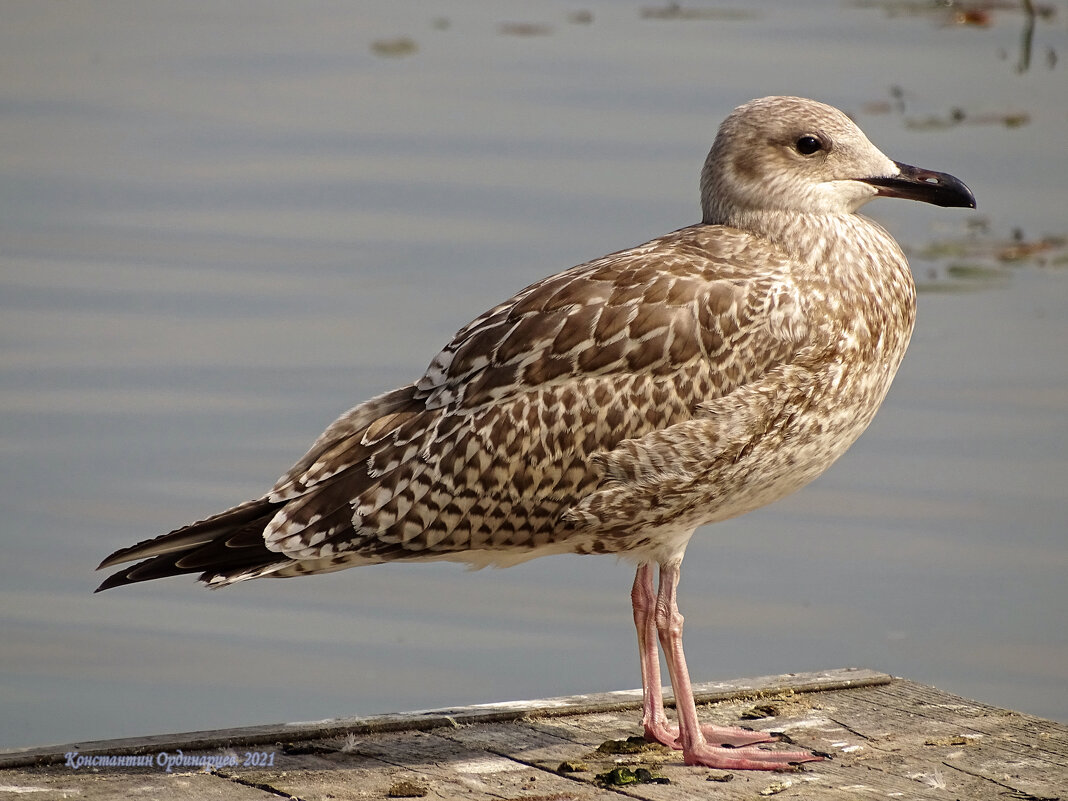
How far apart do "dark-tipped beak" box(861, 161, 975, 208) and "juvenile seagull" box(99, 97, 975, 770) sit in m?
0.25

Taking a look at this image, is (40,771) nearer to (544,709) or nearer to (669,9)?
(544,709)

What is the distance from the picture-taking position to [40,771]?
6.24 meters

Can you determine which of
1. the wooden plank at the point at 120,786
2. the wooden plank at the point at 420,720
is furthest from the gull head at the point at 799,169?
the wooden plank at the point at 120,786

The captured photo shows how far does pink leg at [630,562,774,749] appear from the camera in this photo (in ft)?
22.2

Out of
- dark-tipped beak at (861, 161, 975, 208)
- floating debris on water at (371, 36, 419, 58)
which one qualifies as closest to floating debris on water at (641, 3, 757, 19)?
floating debris on water at (371, 36, 419, 58)

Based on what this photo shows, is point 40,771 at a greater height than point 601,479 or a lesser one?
lesser

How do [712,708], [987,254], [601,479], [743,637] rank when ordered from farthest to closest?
[987,254]
[743,637]
[712,708]
[601,479]

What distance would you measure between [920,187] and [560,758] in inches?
87.1

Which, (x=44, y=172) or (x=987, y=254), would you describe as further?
(x=44, y=172)

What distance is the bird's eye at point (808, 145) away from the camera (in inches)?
274

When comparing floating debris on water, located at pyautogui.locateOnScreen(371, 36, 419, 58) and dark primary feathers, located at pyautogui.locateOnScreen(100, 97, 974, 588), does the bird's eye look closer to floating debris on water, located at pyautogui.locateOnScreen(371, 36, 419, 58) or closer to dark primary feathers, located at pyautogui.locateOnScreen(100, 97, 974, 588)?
dark primary feathers, located at pyautogui.locateOnScreen(100, 97, 974, 588)

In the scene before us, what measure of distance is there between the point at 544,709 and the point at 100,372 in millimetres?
6873

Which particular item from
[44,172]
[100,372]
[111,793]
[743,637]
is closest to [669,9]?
[44,172]

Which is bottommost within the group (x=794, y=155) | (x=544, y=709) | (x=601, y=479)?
(x=544, y=709)
